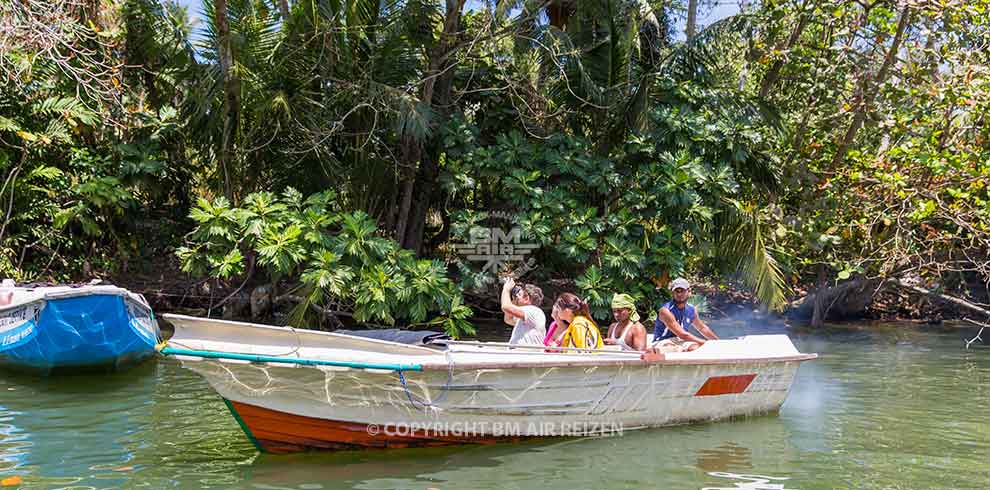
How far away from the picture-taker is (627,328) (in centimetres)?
844

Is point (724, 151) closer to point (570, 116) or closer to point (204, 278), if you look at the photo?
point (570, 116)

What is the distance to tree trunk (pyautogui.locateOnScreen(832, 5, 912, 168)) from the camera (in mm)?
13664

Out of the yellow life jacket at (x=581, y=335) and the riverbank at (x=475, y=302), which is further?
the riverbank at (x=475, y=302)

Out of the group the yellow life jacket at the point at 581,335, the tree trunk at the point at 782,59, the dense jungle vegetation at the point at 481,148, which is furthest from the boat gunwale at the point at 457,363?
the tree trunk at the point at 782,59

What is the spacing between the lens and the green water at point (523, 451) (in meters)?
6.49

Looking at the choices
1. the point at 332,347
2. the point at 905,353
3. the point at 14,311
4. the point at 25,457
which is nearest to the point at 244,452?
the point at 332,347

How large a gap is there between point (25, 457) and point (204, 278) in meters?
8.66

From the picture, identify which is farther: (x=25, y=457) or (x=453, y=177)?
(x=453, y=177)

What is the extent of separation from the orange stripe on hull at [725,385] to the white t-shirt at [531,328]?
1613mm

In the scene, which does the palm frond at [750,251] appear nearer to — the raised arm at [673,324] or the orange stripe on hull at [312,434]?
the raised arm at [673,324]

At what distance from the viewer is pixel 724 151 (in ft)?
44.7

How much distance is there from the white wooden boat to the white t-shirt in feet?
0.84

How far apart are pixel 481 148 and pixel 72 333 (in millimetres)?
6386

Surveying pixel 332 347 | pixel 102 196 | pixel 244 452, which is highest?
pixel 102 196
